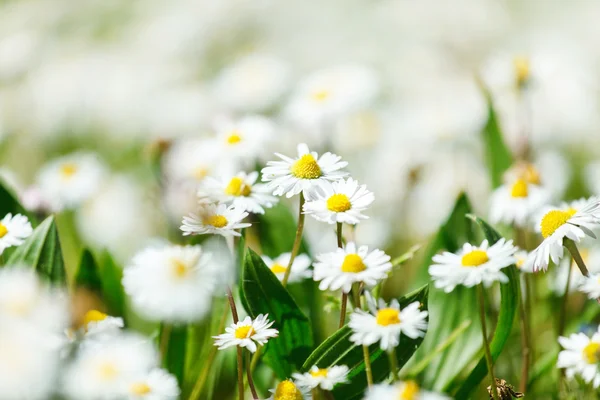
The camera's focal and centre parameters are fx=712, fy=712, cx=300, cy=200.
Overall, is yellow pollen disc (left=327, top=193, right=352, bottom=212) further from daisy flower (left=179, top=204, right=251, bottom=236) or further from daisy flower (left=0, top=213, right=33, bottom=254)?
daisy flower (left=0, top=213, right=33, bottom=254)

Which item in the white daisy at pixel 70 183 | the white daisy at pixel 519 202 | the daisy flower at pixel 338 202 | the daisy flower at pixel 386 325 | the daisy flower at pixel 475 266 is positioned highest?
the daisy flower at pixel 338 202

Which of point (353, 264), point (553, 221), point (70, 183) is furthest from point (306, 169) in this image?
point (70, 183)

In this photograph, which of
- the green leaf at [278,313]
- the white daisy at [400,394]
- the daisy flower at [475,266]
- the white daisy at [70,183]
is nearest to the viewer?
the white daisy at [400,394]

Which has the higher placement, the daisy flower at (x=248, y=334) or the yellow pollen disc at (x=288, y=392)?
the daisy flower at (x=248, y=334)

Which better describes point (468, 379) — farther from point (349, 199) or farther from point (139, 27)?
point (139, 27)

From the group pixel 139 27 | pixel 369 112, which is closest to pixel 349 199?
pixel 369 112

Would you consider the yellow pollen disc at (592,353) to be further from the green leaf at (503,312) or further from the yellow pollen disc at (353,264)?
the yellow pollen disc at (353,264)

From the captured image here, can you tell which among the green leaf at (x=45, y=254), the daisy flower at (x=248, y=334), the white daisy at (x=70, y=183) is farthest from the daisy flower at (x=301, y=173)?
the white daisy at (x=70, y=183)
